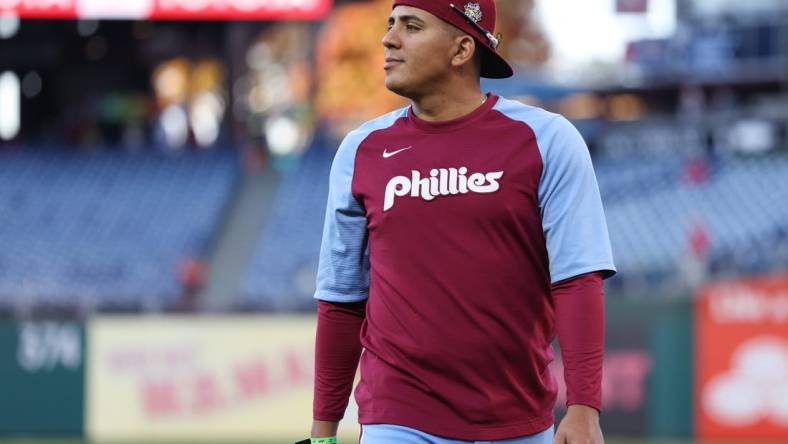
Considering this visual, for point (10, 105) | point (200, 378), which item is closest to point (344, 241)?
point (200, 378)

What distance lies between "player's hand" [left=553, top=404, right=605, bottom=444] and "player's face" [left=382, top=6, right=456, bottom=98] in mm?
917

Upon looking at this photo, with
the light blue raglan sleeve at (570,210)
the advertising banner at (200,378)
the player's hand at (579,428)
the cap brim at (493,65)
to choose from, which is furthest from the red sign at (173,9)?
the player's hand at (579,428)

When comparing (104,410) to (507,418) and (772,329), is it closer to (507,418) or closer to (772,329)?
(772,329)

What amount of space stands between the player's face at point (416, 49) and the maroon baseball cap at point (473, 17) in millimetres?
21

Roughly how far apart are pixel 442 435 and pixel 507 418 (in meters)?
0.17

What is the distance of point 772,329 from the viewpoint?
577 inches

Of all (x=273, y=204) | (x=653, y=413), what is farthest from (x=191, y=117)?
(x=653, y=413)

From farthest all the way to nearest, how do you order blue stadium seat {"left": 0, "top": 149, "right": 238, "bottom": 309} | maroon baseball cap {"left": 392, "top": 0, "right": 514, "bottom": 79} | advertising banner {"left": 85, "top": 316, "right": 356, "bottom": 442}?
blue stadium seat {"left": 0, "top": 149, "right": 238, "bottom": 309} < advertising banner {"left": 85, "top": 316, "right": 356, "bottom": 442} < maroon baseball cap {"left": 392, "top": 0, "right": 514, "bottom": 79}

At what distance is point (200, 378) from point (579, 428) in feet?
39.6

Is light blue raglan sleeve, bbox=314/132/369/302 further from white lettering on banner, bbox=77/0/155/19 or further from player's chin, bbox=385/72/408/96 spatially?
white lettering on banner, bbox=77/0/155/19

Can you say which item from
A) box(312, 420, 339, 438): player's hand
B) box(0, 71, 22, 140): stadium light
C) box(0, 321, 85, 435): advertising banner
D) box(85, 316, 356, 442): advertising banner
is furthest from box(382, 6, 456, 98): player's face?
box(0, 71, 22, 140): stadium light

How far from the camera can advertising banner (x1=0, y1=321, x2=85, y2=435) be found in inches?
619

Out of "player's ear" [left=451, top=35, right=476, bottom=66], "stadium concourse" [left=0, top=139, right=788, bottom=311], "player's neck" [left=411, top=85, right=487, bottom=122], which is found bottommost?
"stadium concourse" [left=0, top=139, right=788, bottom=311]

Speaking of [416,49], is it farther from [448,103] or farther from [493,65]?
[493,65]
